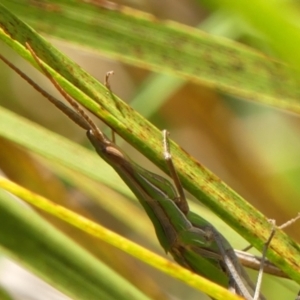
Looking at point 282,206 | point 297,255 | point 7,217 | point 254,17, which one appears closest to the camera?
point 254,17

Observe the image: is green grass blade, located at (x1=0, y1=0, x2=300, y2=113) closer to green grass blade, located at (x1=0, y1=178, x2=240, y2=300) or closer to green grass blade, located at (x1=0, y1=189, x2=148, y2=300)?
green grass blade, located at (x1=0, y1=189, x2=148, y2=300)

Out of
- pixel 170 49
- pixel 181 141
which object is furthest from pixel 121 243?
pixel 181 141

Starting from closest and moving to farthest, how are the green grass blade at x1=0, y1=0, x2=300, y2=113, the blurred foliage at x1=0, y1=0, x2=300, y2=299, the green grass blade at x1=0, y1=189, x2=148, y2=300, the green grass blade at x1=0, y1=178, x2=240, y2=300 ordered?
the green grass blade at x1=0, y1=178, x2=240, y2=300, the green grass blade at x1=0, y1=189, x2=148, y2=300, the green grass blade at x1=0, y1=0, x2=300, y2=113, the blurred foliage at x1=0, y1=0, x2=300, y2=299

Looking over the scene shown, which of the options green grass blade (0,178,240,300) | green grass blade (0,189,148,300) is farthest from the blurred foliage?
green grass blade (0,178,240,300)

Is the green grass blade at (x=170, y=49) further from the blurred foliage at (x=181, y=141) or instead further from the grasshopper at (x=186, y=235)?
the blurred foliage at (x=181, y=141)

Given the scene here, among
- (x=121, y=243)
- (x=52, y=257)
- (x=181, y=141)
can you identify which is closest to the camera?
(x=121, y=243)

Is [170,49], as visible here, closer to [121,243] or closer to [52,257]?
[52,257]

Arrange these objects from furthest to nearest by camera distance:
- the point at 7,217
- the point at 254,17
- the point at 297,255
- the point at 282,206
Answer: the point at 282,206
the point at 7,217
the point at 297,255
the point at 254,17

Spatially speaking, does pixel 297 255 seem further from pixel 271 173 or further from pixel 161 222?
pixel 271 173

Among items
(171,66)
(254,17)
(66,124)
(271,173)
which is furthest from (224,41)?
(66,124)
